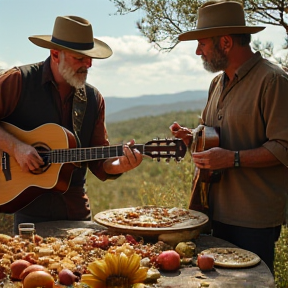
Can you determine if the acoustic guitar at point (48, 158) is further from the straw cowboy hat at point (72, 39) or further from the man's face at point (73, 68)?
the straw cowboy hat at point (72, 39)

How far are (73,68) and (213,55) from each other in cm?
103

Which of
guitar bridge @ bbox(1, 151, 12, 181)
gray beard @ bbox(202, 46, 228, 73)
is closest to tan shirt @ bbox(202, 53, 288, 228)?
gray beard @ bbox(202, 46, 228, 73)

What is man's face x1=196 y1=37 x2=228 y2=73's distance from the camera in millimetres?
3508

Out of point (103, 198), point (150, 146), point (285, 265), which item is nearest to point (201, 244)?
point (150, 146)

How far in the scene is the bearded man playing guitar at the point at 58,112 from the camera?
396cm

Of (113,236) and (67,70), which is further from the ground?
(67,70)

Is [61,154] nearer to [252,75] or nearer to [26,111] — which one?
[26,111]

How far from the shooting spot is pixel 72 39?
13.3 feet

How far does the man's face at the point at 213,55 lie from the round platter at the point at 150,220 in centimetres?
89

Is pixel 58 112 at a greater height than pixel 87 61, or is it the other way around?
pixel 87 61

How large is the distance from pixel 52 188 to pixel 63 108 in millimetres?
578

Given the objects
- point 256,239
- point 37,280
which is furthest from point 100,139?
point 37,280

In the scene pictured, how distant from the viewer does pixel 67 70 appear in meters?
3.99

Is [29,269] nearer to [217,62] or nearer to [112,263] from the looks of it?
[112,263]
